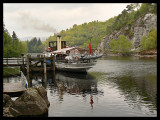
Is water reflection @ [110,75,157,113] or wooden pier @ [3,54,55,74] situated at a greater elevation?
wooden pier @ [3,54,55,74]

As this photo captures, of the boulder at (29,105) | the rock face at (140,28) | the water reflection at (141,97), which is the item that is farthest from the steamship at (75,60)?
the rock face at (140,28)

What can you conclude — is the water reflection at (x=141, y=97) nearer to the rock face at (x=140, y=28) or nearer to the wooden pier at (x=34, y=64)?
the wooden pier at (x=34, y=64)

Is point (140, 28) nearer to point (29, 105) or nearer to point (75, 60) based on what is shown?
point (75, 60)

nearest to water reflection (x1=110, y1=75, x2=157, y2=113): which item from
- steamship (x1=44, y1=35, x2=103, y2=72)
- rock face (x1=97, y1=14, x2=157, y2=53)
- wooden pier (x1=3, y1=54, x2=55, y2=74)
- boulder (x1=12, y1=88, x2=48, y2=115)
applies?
boulder (x1=12, y1=88, x2=48, y2=115)

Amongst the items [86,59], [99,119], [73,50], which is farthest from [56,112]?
[73,50]

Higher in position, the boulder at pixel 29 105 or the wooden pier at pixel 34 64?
the wooden pier at pixel 34 64

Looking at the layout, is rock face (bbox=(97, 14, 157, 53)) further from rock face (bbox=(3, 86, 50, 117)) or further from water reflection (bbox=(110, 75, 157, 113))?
rock face (bbox=(3, 86, 50, 117))

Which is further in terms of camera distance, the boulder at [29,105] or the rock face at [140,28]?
the rock face at [140,28]

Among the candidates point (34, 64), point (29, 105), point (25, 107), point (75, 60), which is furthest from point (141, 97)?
point (34, 64)

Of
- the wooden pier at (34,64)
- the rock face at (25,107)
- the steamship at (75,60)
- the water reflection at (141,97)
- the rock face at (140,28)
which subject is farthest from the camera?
the rock face at (140,28)

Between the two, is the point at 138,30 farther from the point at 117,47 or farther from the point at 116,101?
the point at 116,101

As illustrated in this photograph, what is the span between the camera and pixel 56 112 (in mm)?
15953

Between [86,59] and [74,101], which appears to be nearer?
[74,101]

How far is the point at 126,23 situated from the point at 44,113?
14376 centimetres
